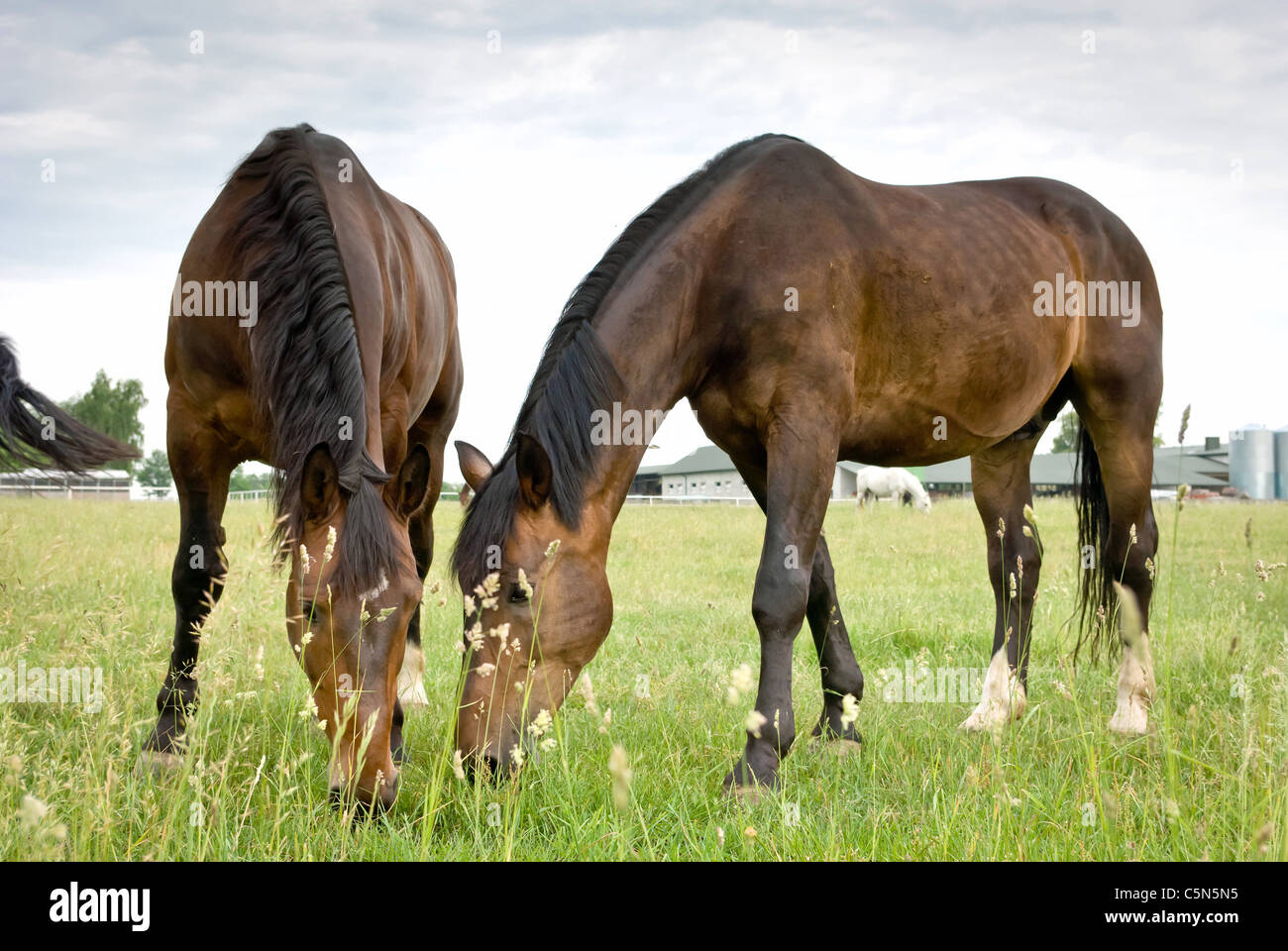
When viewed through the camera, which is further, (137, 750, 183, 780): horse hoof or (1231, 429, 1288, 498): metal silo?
(1231, 429, 1288, 498): metal silo

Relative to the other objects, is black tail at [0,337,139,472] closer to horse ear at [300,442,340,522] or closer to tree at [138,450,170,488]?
horse ear at [300,442,340,522]

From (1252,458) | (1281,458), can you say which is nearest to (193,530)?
(1281,458)

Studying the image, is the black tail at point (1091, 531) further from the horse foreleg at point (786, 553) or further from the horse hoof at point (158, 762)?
the horse hoof at point (158, 762)

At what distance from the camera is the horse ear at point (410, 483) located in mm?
3404

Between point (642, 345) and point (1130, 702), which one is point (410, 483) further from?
point (1130, 702)

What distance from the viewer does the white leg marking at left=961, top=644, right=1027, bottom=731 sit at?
483 centimetres

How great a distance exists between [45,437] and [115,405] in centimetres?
5627

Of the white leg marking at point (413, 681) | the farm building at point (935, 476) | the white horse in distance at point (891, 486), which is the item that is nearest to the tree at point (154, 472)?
the farm building at point (935, 476)

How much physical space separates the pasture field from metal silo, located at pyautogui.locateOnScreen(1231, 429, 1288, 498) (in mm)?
21796

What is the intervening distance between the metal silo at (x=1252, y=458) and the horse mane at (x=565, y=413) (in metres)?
27.7

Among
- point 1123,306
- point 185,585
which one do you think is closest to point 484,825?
point 185,585
